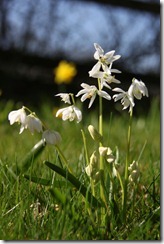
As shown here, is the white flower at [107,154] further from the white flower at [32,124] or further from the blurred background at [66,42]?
the blurred background at [66,42]

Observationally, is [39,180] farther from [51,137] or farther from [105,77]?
[105,77]

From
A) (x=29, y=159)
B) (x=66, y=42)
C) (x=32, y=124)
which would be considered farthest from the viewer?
(x=66, y=42)

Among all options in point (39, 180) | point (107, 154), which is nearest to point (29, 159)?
point (39, 180)

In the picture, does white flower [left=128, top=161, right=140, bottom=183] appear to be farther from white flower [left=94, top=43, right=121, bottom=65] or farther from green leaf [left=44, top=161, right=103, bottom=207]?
white flower [left=94, top=43, right=121, bottom=65]

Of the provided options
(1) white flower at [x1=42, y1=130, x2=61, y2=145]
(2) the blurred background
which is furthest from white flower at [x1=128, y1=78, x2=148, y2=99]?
(2) the blurred background

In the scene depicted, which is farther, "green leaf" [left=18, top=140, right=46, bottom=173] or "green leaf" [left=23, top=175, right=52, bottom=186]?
"green leaf" [left=18, top=140, right=46, bottom=173]

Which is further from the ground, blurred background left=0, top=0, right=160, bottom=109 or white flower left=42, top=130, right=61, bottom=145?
blurred background left=0, top=0, right=160, bottom=109

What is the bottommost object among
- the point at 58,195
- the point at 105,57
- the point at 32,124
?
the point at 58,195

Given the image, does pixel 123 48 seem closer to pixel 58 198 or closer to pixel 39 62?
pixel 39 62

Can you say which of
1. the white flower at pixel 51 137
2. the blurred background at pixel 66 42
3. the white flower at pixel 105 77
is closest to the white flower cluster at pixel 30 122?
the white flower at pixel 51 137
